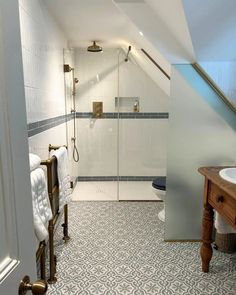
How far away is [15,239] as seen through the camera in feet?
2.20

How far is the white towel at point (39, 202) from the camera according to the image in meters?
1.35

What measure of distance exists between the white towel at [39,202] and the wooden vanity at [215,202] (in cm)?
107

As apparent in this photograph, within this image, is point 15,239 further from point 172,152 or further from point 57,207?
point 172,152

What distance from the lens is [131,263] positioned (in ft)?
6.63

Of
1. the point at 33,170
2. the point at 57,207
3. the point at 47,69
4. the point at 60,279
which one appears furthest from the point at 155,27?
the point at 60,279

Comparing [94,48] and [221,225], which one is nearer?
[221,225]

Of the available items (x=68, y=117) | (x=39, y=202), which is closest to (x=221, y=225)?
(x=39, y=202)

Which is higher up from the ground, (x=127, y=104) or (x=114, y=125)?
(x=127, y=104)

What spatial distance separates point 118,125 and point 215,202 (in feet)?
8.28

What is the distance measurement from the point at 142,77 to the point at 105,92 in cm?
62

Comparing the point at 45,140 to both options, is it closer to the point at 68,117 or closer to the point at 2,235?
the point at 68,117

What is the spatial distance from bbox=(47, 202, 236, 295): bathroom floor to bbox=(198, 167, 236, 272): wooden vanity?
17 cm

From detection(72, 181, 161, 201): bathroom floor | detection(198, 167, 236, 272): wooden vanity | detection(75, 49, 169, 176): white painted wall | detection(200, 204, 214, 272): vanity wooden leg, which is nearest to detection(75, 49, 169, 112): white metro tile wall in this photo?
detection(75, 49, 169, 176): white painted wall

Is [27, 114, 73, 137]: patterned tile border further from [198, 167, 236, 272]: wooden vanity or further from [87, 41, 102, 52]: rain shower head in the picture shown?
[198, 167, 236, 272]: wooden vanity
